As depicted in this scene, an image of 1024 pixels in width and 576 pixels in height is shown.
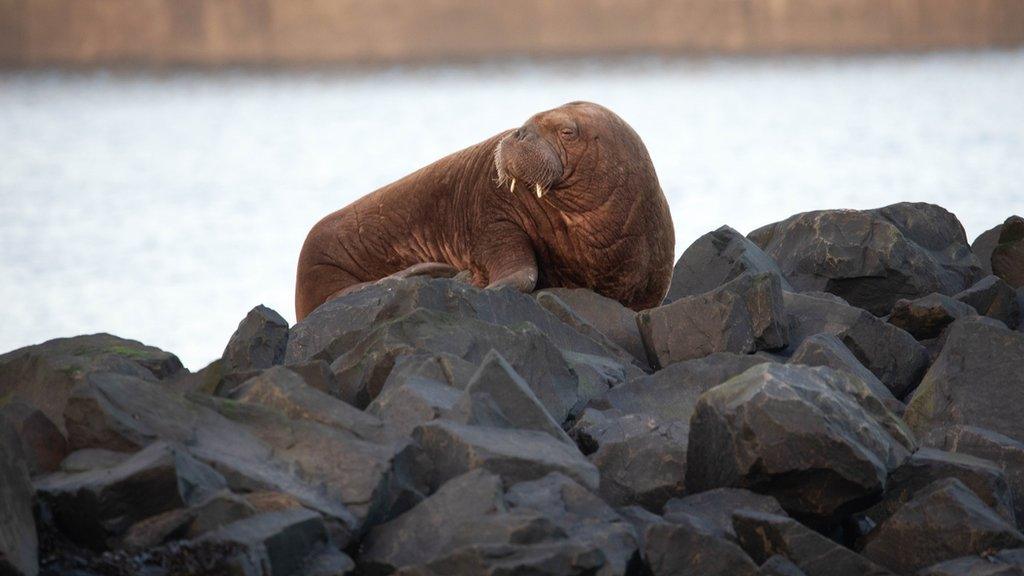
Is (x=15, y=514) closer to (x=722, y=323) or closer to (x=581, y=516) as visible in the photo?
(x=581, y=516)

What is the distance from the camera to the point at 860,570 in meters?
4.54

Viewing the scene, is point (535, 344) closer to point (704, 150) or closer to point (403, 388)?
point (403, 388)

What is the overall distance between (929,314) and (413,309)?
94.3 inches

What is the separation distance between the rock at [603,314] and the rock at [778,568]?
2.21m

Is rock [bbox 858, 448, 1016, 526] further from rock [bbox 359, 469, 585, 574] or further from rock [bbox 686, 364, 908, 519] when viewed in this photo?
rock [bbox 359, 469, 585, 574]

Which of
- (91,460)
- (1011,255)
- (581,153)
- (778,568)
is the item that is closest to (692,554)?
(778,568)

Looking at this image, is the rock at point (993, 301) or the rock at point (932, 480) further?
the rock at point (993, 301)

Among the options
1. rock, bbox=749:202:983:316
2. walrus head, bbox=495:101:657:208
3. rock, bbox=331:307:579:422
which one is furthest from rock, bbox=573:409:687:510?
rock, bbox=749:202:983:316

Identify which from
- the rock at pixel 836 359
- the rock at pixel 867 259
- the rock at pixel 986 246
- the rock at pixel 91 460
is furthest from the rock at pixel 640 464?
the rock at pixel 986 246

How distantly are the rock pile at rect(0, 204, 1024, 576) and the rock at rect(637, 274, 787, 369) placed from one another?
0.5 inches

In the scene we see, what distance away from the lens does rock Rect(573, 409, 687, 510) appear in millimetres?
4922

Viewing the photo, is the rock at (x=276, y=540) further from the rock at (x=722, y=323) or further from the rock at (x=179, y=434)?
the rock at (x=722, y=323)

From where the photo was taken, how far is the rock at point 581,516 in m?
4.27

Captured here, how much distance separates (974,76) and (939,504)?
56.9m
